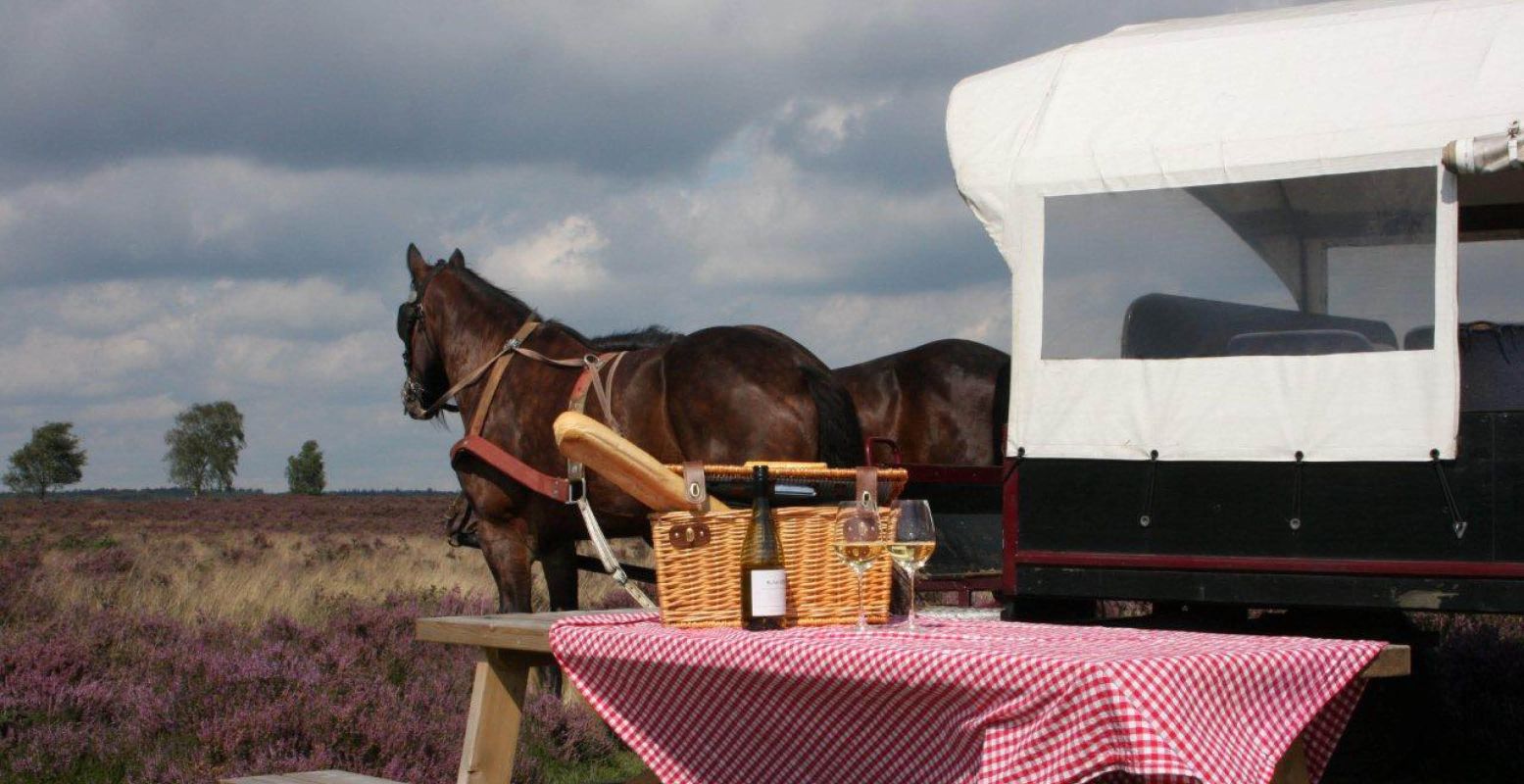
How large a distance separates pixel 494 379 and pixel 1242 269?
4.32m

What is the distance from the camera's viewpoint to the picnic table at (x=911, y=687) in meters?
2.59

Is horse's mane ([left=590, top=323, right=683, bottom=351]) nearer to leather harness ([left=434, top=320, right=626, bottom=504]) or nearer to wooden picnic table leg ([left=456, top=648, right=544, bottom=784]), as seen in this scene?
leather harness ([left=434, top=320, right=626, bottom=504])

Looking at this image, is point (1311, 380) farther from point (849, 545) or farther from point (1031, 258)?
point (849, 545)


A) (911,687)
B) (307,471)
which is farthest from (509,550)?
(307,471)

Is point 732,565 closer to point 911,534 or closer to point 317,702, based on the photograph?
point 911,534

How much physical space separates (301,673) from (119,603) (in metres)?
5.19

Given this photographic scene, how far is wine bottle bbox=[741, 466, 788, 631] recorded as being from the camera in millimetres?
3285

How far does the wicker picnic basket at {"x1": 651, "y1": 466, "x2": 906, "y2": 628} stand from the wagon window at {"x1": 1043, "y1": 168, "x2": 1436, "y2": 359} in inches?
84.8

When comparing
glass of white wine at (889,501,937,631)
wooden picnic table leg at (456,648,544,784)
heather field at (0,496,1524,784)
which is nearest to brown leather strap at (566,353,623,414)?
heather field at (0,496,1524,784)

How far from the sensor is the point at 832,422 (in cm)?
707

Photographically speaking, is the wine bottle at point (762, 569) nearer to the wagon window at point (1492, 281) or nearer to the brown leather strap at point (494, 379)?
the wagon window at point (1492, 281)

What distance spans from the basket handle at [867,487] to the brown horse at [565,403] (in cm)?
357

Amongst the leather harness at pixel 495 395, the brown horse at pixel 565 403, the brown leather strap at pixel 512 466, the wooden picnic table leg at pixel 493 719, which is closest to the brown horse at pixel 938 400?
the brown horse at pixel 565 403

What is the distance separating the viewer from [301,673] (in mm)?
7281
